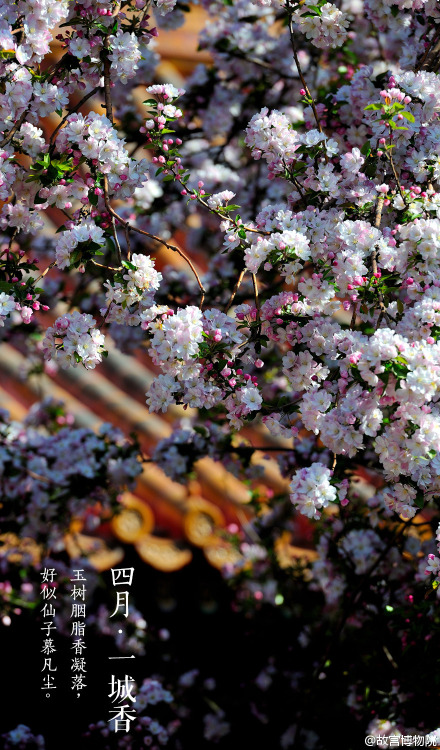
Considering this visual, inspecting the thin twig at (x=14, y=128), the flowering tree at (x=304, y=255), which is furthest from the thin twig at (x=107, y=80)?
the thin twig at (x=14, y=128)

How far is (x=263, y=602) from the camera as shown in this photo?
3787mm

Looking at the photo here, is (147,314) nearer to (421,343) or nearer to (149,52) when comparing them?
(421,343)

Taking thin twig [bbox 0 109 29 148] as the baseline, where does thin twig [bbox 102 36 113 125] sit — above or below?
above

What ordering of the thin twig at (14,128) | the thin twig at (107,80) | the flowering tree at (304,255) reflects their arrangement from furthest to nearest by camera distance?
the thin twig at (107,80) → the thin twig at (14,128) → the flowering tree at (304,255)

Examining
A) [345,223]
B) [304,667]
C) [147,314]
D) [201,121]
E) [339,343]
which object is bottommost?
[304,667]

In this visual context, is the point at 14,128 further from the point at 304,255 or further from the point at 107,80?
the point at 304,255

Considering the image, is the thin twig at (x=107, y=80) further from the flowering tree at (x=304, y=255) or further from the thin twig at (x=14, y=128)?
the thin twig at (x=14, y=128)

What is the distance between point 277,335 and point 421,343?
461mm

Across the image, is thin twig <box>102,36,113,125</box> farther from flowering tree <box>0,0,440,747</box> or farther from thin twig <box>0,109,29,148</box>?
thin twig <box>0,109,29,148</box>

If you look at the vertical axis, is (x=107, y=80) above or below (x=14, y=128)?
above

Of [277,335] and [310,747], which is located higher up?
[277,335]

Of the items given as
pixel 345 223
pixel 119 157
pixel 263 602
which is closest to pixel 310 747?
pixel 263 602

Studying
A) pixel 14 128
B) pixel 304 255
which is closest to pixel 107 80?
pixel 14 128

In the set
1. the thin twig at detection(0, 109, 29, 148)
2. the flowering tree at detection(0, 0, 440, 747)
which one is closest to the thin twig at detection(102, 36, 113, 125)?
the flowering tree at detection(0, 0, 440, 747)
